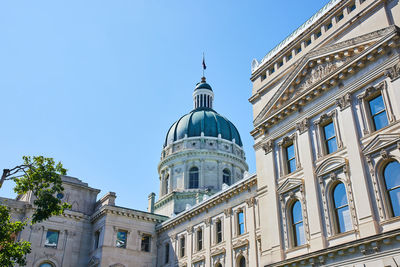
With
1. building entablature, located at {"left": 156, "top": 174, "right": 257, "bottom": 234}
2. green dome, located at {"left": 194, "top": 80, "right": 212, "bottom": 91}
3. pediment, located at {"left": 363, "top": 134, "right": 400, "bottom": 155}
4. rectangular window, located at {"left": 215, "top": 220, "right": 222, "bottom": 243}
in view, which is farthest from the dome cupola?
pediment, located at {"left": 363, "top": 134, "right": 400, "bottom": 155}

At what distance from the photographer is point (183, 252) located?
4203cm

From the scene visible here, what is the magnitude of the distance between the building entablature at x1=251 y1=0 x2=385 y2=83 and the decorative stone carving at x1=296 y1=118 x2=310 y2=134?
15.4ft

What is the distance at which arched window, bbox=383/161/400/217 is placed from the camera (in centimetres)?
1897

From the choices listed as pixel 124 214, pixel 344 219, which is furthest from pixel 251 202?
pixel 124 214

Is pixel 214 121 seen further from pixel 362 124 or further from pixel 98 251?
pixel 362 124

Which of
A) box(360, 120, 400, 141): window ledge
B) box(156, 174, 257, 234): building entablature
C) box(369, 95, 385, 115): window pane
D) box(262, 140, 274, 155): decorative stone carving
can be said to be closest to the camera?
box(360, 120, 400, 141): window ledge

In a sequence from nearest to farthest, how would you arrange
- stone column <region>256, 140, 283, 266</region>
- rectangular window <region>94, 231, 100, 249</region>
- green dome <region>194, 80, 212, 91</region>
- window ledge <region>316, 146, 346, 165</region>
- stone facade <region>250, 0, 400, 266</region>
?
stone facade <region>250, 0, 400, 266</region> → window ledge <region>316, 146, 346, 165</region> → stone column <region>256, 140, 283, 266</region> → rectangular window <region>94, 231, 100, 249</region> → green dome <region>194, 80, 212, 91</region>

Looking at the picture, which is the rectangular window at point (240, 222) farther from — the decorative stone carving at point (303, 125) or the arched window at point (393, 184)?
the arched window at point (393, 184)

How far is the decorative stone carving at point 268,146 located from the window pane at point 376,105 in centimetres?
726

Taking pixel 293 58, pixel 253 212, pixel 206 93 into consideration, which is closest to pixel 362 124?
pixel 293 58

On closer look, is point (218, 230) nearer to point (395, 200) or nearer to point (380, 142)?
point (380, 142)

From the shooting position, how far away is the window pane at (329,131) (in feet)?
77.2

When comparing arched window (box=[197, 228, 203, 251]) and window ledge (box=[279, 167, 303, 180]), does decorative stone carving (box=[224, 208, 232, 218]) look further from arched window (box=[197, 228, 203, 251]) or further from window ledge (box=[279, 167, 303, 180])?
window ledge (box=[279, 167, 303, 180])

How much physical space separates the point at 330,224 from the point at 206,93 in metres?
58.2
